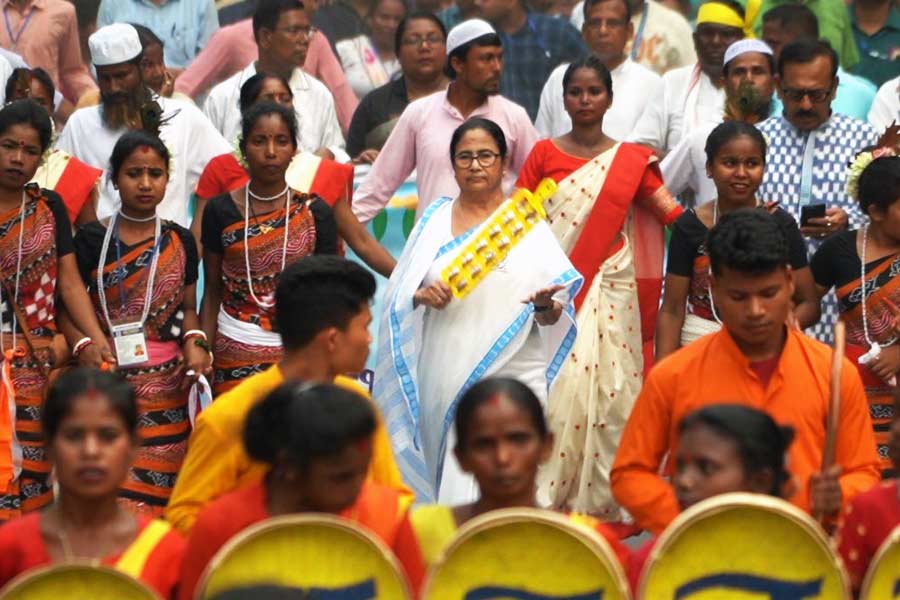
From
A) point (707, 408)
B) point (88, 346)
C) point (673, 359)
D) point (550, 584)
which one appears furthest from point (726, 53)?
point (550, 584)

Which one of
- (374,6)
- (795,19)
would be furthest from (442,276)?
(374,6)

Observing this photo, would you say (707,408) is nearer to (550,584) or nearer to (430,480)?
(550,584)

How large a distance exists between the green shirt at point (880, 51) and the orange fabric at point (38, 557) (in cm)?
712

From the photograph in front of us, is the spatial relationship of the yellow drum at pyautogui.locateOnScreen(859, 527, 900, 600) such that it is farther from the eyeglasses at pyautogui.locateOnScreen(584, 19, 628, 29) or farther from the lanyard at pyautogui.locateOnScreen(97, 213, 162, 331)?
the eyeglasses at pyautogui.locateOnScreen(584, 19, 628, 29)

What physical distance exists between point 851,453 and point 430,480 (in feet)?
10.6

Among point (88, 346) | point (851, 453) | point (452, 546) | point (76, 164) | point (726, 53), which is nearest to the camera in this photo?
point (452, 546)

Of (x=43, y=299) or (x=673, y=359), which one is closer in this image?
(x=673, y=359)

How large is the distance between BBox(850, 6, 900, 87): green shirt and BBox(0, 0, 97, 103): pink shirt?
377 cm

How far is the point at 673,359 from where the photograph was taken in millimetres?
5293

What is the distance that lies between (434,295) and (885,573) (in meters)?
3.85

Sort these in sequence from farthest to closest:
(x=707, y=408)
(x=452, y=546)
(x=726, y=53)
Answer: (x=726, y=53) < (x=707, y=408) < (x=452, y=546)

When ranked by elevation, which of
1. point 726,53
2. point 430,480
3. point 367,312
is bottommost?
point 430,480

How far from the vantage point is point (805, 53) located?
8.53m

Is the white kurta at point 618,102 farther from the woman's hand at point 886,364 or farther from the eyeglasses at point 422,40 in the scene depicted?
the woman's hand at point 886,364
